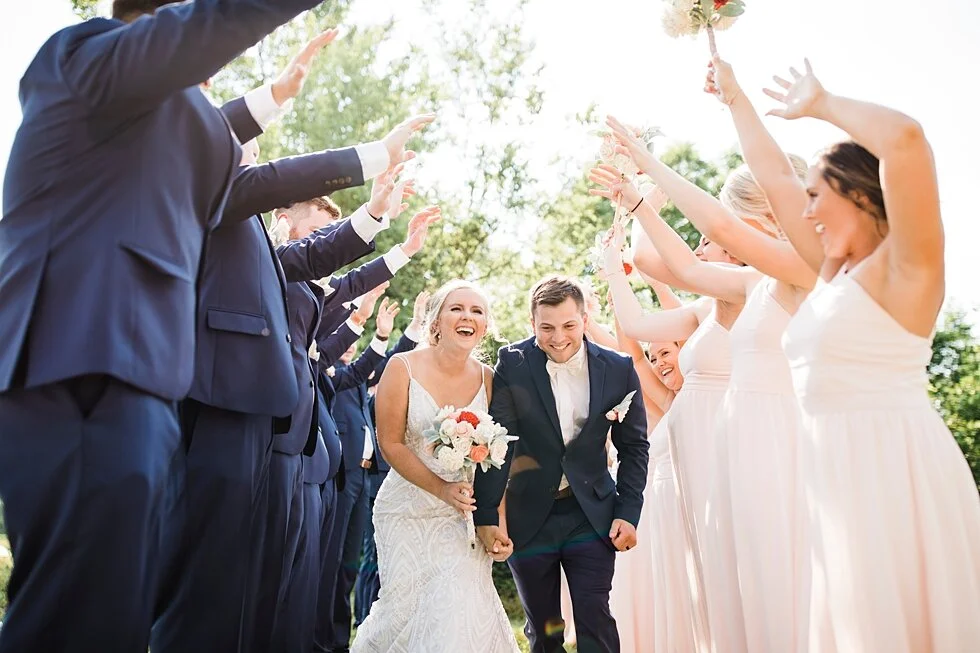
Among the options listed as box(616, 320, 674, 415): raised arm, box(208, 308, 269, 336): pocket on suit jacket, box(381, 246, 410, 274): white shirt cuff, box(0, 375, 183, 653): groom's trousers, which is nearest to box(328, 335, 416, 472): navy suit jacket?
box(381, 246, 410, 274): white shirt cuff

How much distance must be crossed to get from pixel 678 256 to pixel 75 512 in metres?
2.91

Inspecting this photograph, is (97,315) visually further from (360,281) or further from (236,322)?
(360,281)

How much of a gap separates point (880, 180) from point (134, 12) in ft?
Answer: 8.40

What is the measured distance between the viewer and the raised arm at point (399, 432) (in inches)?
211

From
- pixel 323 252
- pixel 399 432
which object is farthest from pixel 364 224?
pixel 399 432

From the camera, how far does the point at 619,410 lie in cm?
523

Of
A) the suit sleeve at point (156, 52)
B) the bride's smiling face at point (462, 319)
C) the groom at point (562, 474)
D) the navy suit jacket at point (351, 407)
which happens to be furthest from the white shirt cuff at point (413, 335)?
the suit sleeve at point (156, 52)

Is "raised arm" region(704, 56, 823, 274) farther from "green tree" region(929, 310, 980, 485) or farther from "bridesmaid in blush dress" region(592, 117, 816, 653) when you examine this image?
"green tree" region(929, 310, 980, 485)

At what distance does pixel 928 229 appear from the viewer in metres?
2.86

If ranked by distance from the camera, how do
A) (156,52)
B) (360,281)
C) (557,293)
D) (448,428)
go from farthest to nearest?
(360,281)
(557,293)
(448,428)
(156,52)

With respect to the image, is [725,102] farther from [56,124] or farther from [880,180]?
[56,124]

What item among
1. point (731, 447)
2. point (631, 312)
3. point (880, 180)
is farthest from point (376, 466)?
point (880, 180)

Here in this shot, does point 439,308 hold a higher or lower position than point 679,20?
lower

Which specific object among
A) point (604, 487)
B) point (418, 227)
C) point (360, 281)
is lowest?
point (604, 487)
